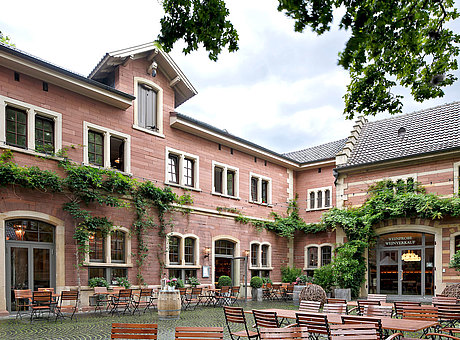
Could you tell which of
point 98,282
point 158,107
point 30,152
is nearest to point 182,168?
point 158,107

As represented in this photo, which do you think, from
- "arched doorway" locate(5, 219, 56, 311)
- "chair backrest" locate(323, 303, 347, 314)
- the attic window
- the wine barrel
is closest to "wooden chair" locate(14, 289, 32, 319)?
"arched doorway" locate(5, 219, 56, 311)

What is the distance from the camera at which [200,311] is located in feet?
53.0

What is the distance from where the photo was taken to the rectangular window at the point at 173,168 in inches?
768

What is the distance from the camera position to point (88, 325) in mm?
12031

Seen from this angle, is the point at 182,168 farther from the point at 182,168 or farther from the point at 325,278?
the point at 325,278

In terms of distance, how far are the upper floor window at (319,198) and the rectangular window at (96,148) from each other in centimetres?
1286

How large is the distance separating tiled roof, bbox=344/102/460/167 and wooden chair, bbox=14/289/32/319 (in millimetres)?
16087

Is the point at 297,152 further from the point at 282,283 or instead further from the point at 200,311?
the point at 200,311

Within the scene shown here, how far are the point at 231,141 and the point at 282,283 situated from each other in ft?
25.2

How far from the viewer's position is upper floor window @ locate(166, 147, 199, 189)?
767 inches

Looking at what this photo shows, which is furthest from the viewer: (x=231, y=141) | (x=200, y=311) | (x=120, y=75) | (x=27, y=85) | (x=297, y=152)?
(x=297, y=152)

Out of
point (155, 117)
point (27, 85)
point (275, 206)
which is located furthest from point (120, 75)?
point (275, 206)

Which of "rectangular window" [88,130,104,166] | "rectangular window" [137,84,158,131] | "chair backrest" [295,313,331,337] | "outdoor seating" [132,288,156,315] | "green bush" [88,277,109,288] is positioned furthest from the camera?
"rectangular window" [137,84,158,131]

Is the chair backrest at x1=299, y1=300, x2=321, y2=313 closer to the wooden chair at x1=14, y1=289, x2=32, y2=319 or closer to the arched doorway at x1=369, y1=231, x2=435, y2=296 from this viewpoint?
the wooden chair at x1=14, y1=289, x2=32, y2=319
